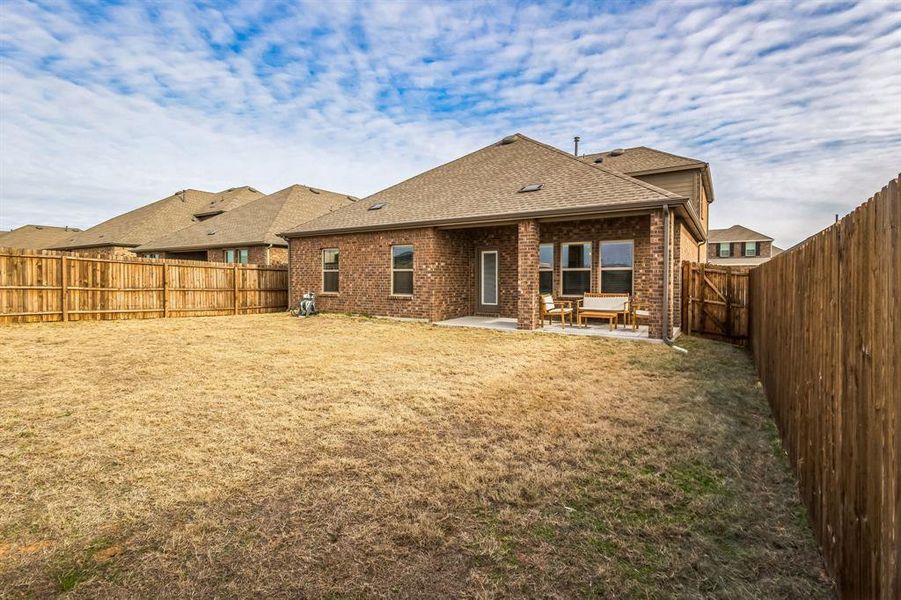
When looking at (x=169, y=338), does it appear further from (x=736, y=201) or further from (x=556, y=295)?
(x=736, y=201)

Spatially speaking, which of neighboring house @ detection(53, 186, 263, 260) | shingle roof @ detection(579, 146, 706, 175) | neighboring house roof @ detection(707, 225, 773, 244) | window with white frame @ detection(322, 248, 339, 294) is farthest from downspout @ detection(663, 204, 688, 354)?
neighboring house roof @ detection(707, 225, 773, 244)

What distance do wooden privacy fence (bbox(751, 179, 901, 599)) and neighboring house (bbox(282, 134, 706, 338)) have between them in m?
7.25

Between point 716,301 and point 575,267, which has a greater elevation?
point 575,267

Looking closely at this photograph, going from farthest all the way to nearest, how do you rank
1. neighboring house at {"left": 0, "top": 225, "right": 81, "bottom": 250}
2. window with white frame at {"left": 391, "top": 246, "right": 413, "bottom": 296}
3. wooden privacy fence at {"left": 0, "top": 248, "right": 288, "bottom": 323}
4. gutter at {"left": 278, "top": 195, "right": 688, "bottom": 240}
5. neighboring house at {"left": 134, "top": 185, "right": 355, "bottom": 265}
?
1. neighboring house at {"left": 0, "top": 225, "right": 81, "bottom": 250}
2. neighboring house at {"left": 134, "top": 185, "right": 355, "bottom": 265}
3. window with white frame at {"left": 391, "top": 246, "right": 413, "bottom": 296}
4. wooden privacy fence at {"left": 0, "top": 248, "right": 288, "bottom": 323}
5. gutter at {"left": 278, "top": 195, "right": 688, "bottom": 240}

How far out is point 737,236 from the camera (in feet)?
150

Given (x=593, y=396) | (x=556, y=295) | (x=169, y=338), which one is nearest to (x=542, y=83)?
(x=556, y=295)

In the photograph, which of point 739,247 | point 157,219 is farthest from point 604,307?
point 739,247

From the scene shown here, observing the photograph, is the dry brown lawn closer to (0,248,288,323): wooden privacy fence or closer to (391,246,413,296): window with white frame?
(391,246,413,296): window with white frame

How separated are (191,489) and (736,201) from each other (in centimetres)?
3765

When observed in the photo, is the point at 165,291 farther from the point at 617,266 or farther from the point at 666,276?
the point at 666,276

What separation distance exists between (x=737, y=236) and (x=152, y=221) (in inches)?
2121

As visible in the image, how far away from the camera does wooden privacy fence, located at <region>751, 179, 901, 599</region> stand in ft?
4.99

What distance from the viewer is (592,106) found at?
14.6 metres

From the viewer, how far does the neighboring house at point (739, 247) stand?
44344 mm
